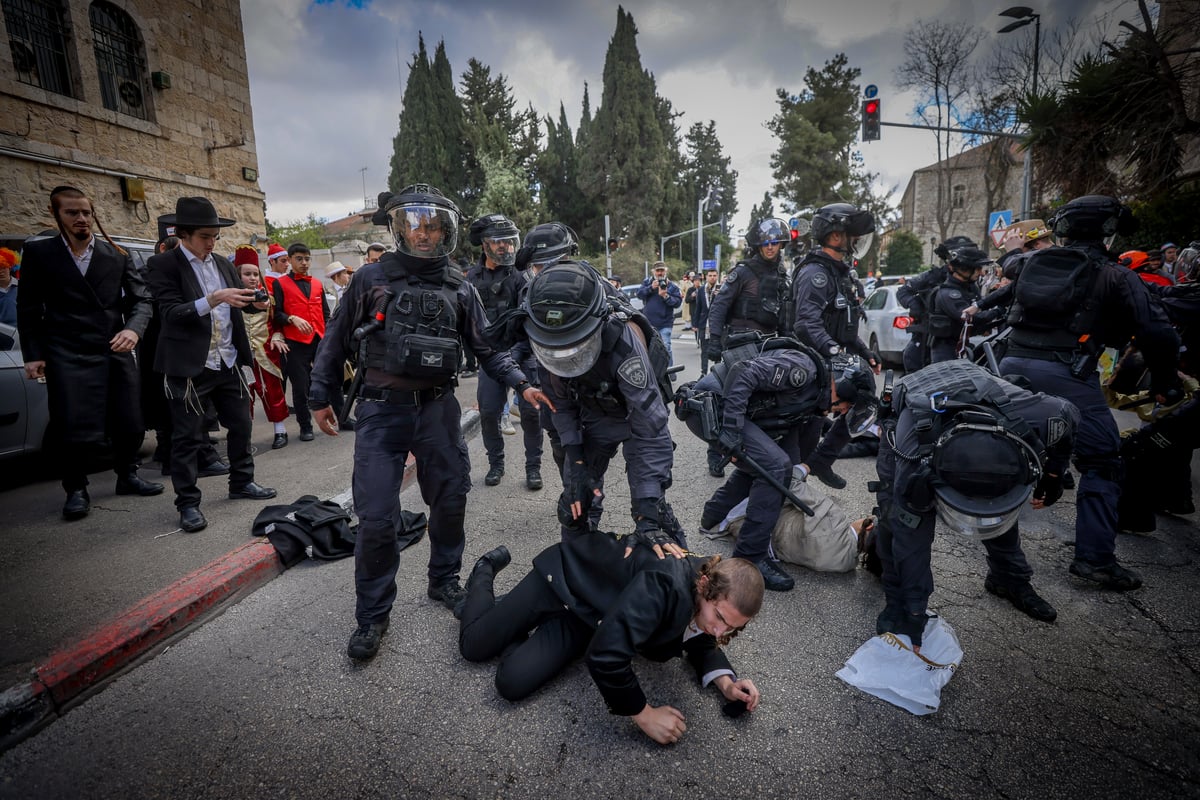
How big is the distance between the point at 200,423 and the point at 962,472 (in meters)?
4.55

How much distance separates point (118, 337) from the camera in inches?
143

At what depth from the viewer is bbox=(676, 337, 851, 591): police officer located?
306 cm

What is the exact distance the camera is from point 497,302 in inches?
193

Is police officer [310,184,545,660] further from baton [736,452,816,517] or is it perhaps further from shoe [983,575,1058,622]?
shoe [983,575,1058,622]

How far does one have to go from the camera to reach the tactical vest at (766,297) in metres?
5.21

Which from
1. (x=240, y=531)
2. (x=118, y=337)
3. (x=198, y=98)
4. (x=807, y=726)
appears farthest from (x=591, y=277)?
(x=198, y=98)

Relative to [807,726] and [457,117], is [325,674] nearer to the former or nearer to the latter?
[807,726]

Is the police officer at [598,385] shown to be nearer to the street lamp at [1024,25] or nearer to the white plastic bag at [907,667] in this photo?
the white plastic bag at [907,667]

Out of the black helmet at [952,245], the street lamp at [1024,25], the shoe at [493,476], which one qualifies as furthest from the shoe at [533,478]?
the street lamp at [1024,25]

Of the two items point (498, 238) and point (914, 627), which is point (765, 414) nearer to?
point (914, 627)

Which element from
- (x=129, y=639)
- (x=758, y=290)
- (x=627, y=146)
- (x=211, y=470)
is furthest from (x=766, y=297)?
(x=627, y=146)

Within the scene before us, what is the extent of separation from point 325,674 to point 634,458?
1643mm

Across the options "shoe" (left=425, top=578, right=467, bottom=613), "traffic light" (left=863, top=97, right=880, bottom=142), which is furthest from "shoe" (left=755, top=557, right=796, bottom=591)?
"traffic light" (left=863, top=97, right=880, bottom=142)

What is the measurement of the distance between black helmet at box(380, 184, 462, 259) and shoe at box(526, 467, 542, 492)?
7.70ft
